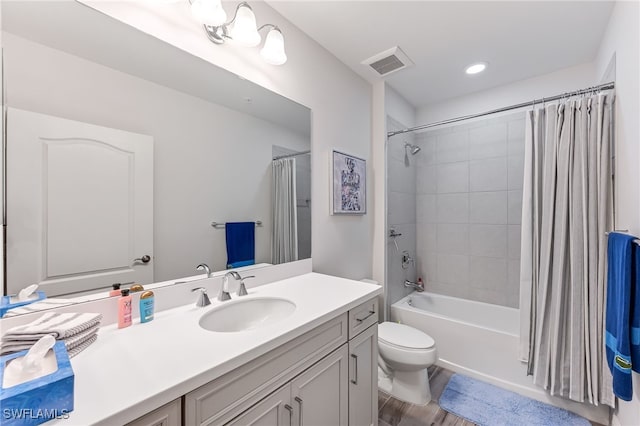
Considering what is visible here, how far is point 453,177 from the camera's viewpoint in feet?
9.00

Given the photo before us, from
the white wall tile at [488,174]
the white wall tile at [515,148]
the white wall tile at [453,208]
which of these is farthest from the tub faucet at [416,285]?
the white wall tile at [515,148]

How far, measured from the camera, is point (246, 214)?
1416mm

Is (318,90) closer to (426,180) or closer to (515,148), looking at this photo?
(426,180)

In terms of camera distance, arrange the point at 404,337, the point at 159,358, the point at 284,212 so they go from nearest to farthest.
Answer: the point at 159,358 → the point at 284,212 → the point at 404,337

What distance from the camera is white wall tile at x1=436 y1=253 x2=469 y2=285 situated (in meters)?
2.68

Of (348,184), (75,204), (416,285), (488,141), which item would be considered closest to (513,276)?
(416,285)

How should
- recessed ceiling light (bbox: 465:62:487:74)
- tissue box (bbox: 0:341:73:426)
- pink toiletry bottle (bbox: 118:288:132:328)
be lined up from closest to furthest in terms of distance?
tissue box (bbox: 0:341:73:426)
pink toiletry bottle (bbox: 118:288:132:328)
recessed ceiling light (bbox: 465:62:487:74)

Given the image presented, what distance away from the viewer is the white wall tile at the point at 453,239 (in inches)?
106

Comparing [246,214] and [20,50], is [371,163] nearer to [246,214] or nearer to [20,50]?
[246,214]

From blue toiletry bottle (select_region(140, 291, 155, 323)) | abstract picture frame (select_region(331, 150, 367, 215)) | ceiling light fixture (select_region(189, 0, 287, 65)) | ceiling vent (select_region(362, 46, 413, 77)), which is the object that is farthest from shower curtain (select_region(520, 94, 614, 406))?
blue toiletry bottle (select_region(140, 291, 155, 323))

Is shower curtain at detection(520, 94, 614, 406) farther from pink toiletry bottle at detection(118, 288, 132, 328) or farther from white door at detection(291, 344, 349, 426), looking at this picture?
pink toiletry bottle at detection(118, 288, 132, 328)

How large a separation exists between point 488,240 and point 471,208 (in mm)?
350

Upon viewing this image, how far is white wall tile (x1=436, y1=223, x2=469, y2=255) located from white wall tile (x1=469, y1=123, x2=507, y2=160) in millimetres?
741

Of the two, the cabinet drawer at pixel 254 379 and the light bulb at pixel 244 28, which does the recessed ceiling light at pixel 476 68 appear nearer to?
the light bulb at pixel 244 28
